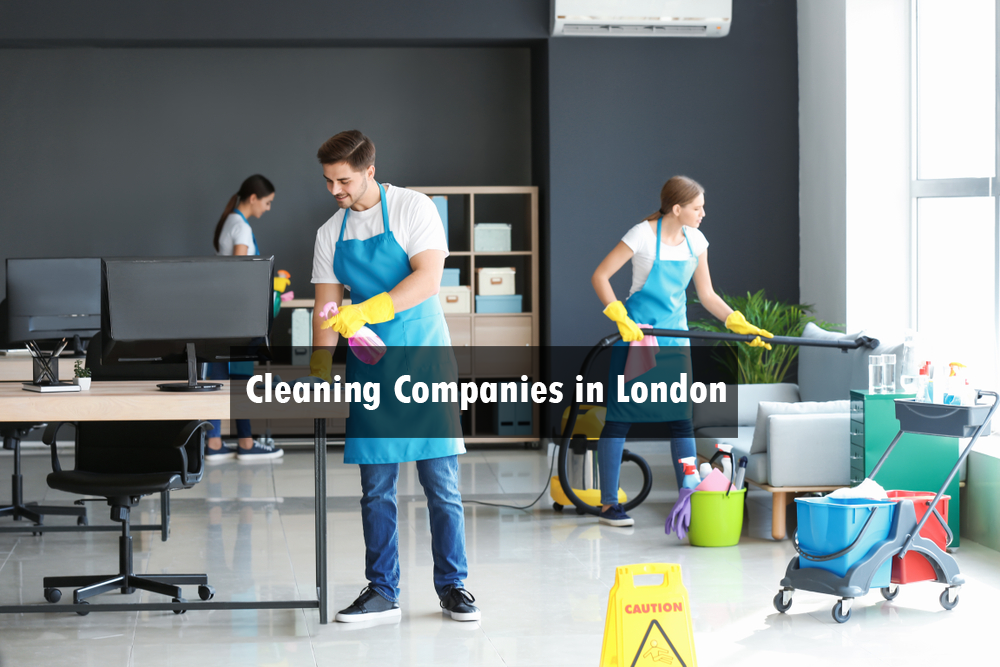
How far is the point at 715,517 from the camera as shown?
4.02 metres

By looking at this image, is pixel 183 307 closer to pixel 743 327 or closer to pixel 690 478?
pixel 690 478

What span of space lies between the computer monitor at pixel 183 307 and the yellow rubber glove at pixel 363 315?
32 centimetres

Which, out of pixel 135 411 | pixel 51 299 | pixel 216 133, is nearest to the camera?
pixel 135 411

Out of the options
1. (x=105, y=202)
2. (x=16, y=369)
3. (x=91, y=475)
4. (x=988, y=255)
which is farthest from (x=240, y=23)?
(x=988, y=255)

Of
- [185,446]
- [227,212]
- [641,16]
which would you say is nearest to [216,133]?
[227,212]

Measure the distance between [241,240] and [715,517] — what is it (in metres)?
3.48

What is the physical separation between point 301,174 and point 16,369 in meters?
2.57

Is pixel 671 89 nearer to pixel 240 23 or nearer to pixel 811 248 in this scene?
pixel 811 248

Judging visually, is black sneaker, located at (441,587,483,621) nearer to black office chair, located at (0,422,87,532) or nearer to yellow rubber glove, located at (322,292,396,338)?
yellow rubber glove, located at (322,292,396,338)

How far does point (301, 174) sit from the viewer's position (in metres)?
6.98

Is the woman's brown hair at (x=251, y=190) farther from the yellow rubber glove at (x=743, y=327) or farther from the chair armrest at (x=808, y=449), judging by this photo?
the chair armrest at (x=808, y=449)

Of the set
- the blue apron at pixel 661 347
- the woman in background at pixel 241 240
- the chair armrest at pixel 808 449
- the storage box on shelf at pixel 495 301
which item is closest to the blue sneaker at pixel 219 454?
the woman in background at pixel 241 240

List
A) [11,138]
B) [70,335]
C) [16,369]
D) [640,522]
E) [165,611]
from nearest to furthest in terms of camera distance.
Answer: [165,611]
[70,335]
[640,522]
[16,369]
[11,138]

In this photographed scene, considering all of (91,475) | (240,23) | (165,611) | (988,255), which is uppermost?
(240,23)
